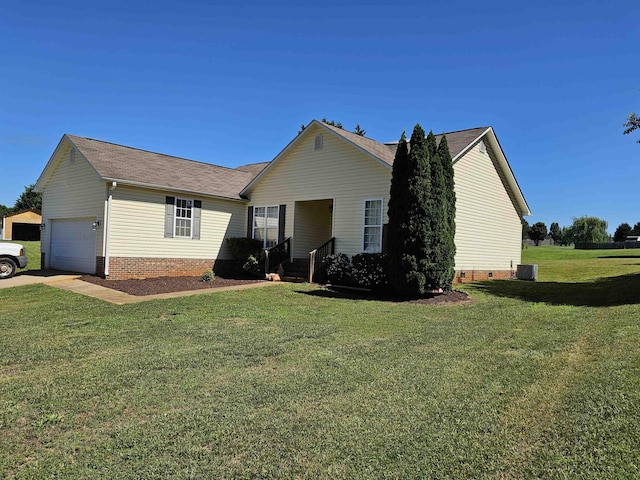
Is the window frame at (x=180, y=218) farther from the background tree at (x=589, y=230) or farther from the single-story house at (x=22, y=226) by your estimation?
the background tree at (x=589, y=230)

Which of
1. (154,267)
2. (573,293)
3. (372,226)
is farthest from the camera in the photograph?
(154,267)

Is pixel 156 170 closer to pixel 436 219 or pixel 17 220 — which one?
pixel 436 219

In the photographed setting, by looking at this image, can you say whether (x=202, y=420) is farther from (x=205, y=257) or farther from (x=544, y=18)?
(x=205, y=257)

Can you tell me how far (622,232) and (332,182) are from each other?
99455 millimetres

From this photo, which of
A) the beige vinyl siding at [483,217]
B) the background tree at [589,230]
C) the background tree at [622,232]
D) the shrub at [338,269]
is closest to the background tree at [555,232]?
the background tree at [622,232]

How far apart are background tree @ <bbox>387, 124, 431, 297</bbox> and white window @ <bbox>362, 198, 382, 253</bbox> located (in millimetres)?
2227

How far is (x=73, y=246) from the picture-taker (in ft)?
55.3

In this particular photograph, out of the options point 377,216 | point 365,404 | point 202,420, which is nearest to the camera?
point 202,420

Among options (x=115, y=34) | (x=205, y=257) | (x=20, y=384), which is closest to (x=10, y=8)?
(x=115, y=34)

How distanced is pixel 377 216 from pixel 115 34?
10.8 m

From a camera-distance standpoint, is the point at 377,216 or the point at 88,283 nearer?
the point at 88,283

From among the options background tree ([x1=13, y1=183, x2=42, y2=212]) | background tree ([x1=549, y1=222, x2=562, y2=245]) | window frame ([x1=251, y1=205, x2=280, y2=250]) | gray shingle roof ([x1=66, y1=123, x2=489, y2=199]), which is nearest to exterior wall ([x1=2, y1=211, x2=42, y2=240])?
background tree ([x1=13, y1=183, x2=42, y2=212])

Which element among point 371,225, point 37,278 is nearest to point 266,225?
point 371,225

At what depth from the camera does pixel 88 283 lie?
13.8 meters
